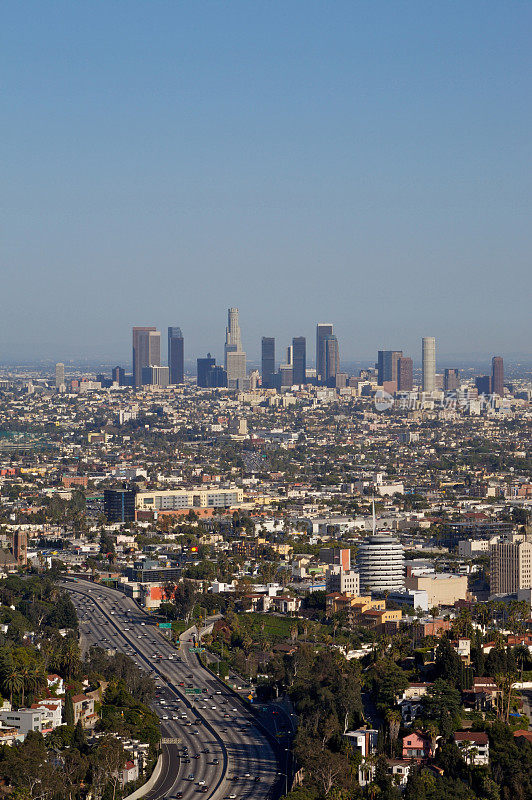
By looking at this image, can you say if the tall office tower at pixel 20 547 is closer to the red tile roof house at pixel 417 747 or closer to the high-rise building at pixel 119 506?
the high-rise building at pixel 119 506

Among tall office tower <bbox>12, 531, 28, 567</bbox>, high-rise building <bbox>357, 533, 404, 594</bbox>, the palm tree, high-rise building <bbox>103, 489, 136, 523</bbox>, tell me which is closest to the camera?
the palm tree

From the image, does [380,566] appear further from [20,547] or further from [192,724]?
[192,724]

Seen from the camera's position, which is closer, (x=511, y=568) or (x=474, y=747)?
(x=474, y=747)

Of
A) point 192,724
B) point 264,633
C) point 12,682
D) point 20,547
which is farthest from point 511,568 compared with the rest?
point 12,682

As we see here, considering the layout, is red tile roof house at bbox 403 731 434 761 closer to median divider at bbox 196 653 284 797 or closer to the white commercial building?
median divider at bbox 196 653 284 797

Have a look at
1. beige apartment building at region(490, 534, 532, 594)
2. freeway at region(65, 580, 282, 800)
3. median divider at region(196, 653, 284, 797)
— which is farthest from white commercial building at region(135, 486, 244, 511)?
median divider at region(196, 653, 284, 797)

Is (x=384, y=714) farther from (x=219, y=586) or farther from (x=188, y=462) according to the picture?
(x=188, y=462)

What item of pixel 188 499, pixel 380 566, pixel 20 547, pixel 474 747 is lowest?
pixel 188 499
